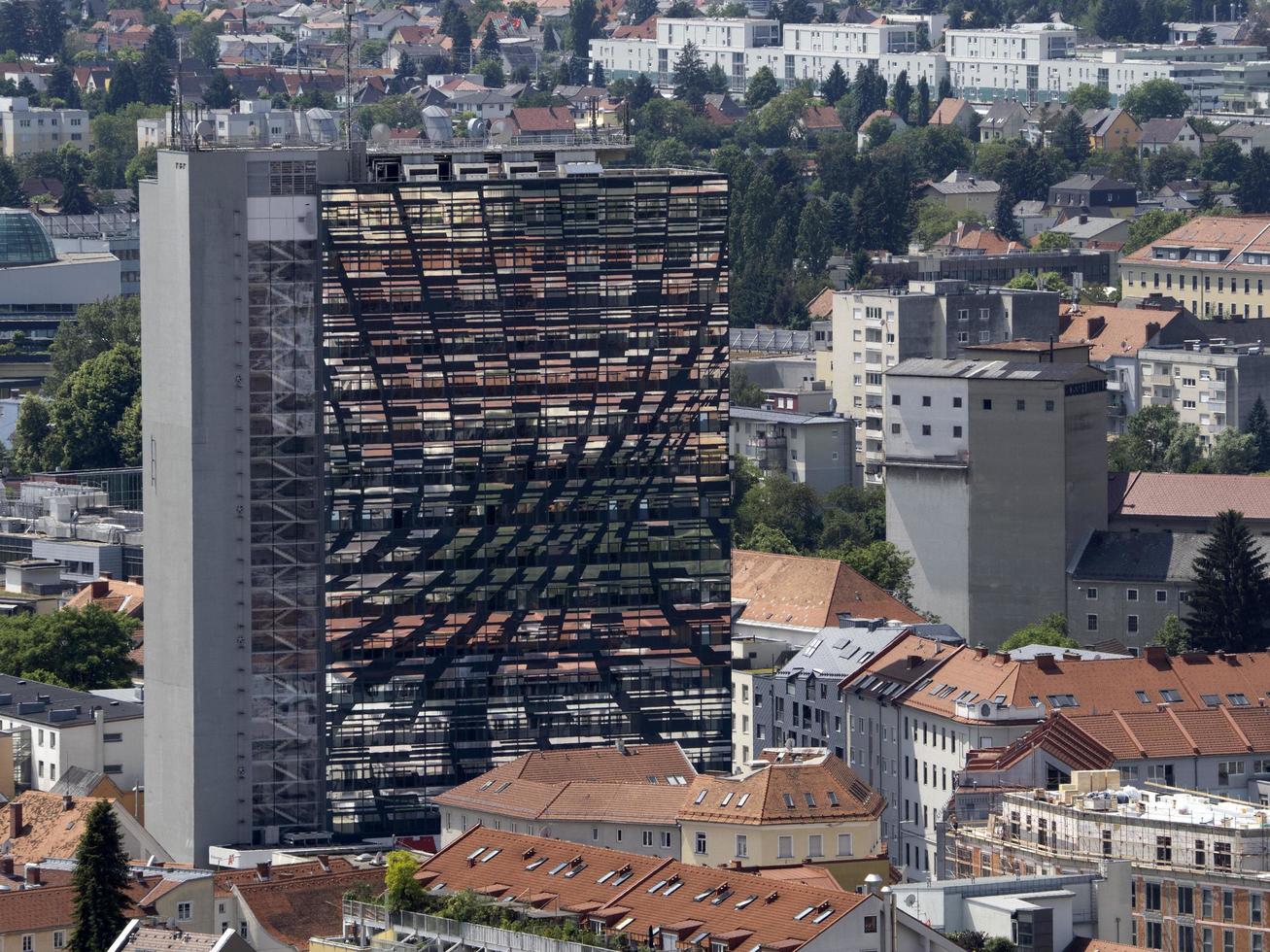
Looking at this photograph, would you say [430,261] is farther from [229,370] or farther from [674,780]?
[674,780]

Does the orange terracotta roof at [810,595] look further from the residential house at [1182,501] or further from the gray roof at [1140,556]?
the residential house at [1182,501]

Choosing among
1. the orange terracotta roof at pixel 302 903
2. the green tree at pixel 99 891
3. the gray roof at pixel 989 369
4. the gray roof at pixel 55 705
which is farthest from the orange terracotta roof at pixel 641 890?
the gray roof at pixel 989 369

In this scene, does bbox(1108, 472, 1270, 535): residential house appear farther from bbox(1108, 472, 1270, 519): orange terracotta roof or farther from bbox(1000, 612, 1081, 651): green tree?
bbox(1000, 612, 1081, 651): green tree

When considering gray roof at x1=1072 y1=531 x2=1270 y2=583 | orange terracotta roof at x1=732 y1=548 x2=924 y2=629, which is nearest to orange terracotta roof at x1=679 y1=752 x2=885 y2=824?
orange terracotta roof at x1=732 y1=548 x2=924 y2=629

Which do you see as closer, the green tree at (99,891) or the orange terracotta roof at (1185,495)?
the green tree at (99,891)

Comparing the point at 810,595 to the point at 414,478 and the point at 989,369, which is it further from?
the point at 414,478

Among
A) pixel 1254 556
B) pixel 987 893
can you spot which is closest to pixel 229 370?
pixel 987 893
